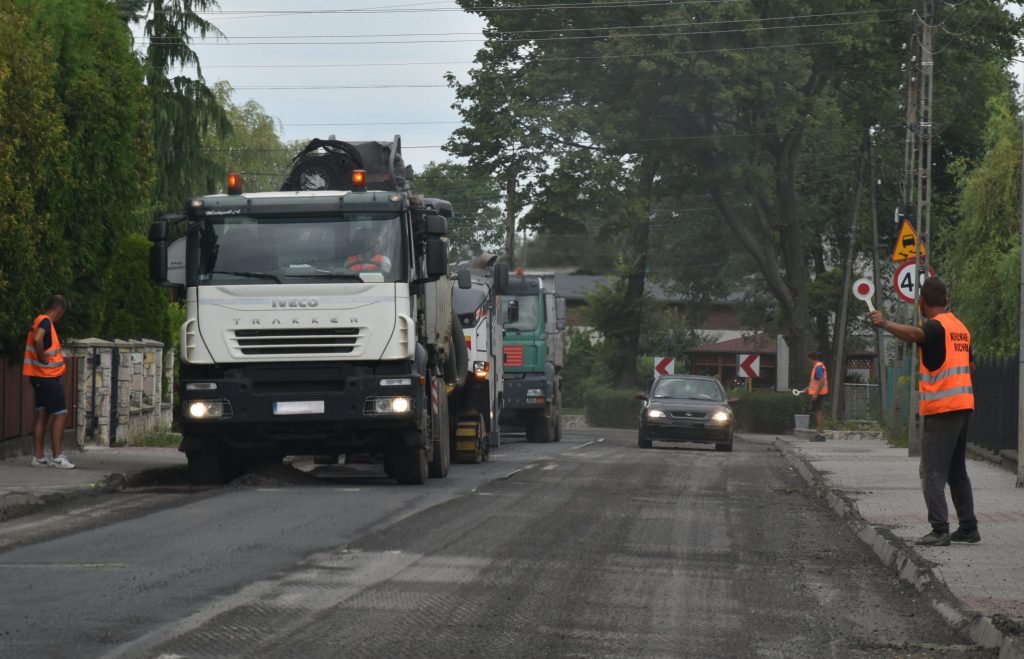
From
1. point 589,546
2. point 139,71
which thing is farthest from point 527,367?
point 589,546

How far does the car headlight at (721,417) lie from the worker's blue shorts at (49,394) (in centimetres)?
1594

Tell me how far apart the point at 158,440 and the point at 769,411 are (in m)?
30.8

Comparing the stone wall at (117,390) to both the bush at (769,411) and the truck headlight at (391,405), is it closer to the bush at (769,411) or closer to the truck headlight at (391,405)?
the truck headlight at (391,405)

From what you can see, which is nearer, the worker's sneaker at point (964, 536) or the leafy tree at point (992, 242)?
the worker's sneaker at point (964, 536)

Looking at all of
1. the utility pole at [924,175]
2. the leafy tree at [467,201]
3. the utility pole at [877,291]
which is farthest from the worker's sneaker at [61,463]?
the leafy tree at [467,201]

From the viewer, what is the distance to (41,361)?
1762cm

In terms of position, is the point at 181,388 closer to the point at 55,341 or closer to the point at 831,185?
the point at 55,341

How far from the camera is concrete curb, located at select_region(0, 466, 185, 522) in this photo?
44.5 feet

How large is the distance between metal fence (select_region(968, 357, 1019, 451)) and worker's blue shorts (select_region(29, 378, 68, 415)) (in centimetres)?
1162

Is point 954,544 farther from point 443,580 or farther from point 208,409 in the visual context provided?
point 208,409

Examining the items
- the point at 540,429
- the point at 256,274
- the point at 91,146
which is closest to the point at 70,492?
the point at 256,274

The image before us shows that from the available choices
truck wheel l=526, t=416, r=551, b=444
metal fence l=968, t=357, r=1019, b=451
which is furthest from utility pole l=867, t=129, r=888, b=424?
metal fence l=968, t=357, r=1019, b=451

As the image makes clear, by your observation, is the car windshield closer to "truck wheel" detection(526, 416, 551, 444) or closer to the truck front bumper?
"truck wheel" detection(526, 416, 551, 444)

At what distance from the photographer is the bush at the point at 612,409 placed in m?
59.5
